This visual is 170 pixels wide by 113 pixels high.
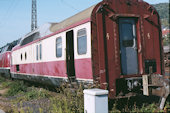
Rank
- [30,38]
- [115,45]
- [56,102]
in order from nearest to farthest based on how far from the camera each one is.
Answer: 1. [56,102]
2. [115,45]
3. [30,38]

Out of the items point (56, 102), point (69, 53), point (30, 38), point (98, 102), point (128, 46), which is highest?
point (30, 38)

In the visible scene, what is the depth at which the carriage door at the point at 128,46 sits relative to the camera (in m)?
6.76

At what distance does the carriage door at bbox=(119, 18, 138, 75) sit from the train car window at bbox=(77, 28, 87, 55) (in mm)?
1148

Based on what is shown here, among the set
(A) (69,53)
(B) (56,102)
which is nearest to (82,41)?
(A) (69,53)

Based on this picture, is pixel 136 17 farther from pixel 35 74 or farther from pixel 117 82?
pixel 35 74

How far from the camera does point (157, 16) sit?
24.2 ft

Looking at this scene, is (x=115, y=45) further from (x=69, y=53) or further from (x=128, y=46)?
(x=69, y=53)

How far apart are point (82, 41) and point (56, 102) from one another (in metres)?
2.09

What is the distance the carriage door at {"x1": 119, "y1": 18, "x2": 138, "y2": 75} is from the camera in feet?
22.2

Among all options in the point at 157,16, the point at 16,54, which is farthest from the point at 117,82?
the point at 16,54

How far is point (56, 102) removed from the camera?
622 centimetres

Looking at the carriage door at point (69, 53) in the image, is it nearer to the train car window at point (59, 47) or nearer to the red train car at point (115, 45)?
the red train car at point (115, 45)

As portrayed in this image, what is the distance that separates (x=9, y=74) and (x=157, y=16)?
13.8 metres


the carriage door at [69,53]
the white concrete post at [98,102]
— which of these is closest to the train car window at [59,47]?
the carriage door at [69,53]
